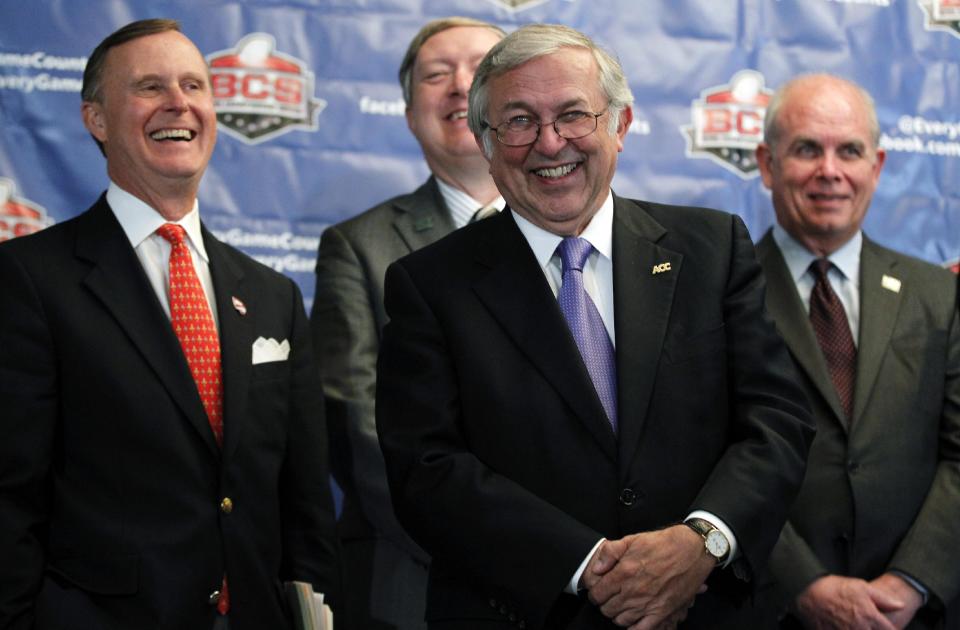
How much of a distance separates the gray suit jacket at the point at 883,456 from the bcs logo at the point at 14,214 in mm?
2124

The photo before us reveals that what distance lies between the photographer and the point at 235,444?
2.52 meters

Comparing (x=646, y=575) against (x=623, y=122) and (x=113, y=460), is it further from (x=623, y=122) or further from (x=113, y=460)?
(x=113, y=460)

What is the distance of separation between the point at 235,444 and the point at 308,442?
28 centimetres

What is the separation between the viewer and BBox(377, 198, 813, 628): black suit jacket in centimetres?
206

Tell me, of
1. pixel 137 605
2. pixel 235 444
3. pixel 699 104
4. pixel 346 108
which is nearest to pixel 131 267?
pixel 235 444

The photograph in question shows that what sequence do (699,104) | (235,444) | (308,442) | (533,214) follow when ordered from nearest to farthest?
(533,214) < (235,444) < (308,442) < (699,104)

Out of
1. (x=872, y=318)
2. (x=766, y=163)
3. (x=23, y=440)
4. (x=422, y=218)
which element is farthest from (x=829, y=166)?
(x=23, y=440)

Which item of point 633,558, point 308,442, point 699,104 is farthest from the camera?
point 699,104

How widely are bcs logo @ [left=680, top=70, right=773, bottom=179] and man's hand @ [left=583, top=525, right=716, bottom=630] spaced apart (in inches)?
85.0

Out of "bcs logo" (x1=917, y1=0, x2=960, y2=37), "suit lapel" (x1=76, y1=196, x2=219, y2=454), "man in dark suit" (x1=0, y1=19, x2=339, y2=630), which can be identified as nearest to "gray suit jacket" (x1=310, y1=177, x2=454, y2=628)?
"man in dark suit" (x1=0, y1=19, x2=339, y2=630)

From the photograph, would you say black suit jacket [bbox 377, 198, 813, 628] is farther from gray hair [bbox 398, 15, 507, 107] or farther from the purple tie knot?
gray hair [bbox 398, 15, 507, 107]

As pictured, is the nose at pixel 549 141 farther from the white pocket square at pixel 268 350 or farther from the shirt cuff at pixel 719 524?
the white pocket square at pixel 268 350

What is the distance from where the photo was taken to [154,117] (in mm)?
2801

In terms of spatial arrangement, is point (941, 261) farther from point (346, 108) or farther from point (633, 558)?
point (633, 558)
